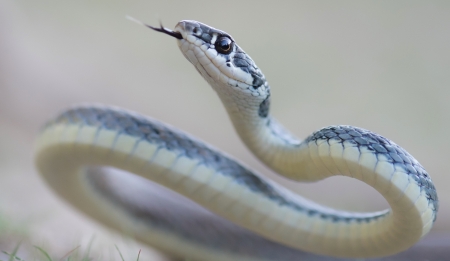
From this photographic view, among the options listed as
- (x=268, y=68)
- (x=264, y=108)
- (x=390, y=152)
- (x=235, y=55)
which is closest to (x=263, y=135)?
(x=264, y=108)

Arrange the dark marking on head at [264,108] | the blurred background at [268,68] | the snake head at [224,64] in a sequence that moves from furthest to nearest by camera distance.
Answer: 1. the blurred background at [268,68]
2. the dark marking on head at [264,108]
3. the snake head at [224,64]

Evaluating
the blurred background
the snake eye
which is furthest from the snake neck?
the blurred background

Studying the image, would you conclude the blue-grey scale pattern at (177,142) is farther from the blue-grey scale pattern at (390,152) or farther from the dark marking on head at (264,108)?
the blue-grey scale pattern at (390,152)

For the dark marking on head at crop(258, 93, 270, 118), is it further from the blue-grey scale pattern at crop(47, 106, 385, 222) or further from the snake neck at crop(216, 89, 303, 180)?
the blue-grey scale pattern at crop(47, 106, 385, 222)

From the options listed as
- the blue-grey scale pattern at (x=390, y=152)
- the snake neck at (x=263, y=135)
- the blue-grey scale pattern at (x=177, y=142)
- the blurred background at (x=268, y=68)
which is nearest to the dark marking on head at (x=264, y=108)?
the snake neck at (x=263, y=135)

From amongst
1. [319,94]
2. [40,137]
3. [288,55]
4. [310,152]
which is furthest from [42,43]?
[310,152]

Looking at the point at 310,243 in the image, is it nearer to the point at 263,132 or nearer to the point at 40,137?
the point at 263,132
